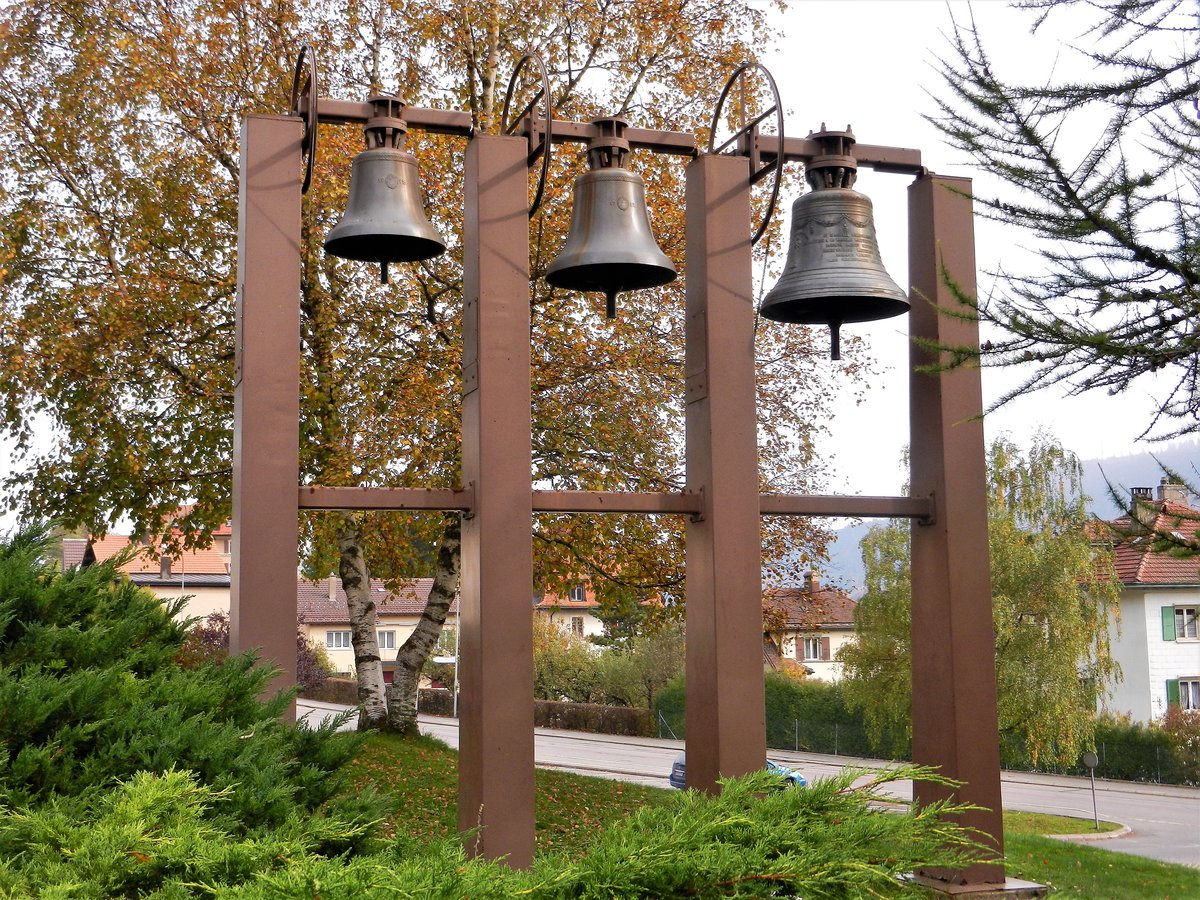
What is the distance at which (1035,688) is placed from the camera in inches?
985

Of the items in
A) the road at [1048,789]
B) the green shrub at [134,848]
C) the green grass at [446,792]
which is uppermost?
the green shrub at [134,848]

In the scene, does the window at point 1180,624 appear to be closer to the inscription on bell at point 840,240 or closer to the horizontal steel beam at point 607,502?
the horizontal steel beam at point 607,502

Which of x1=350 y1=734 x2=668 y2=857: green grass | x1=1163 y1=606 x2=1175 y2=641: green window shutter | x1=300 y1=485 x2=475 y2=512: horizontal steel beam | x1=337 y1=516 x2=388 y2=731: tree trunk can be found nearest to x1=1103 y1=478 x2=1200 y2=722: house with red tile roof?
x1=1163 y1=606 x2=1175 y2=641: green window shutter

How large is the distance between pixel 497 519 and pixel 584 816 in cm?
894

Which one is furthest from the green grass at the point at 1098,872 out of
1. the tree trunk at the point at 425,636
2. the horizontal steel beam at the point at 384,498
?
the horizontal steel beam at the point at 384,498

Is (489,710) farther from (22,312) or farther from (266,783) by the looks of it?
(22,312)

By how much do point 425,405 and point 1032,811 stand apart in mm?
18784

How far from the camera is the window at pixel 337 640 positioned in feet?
210

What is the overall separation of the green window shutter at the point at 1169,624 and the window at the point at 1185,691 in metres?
1.49

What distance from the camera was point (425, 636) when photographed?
16.3 m

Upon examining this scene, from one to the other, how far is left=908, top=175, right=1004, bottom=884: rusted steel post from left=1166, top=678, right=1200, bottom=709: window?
3851 centimetres

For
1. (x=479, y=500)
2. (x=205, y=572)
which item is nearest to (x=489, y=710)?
(x=479, y=500)

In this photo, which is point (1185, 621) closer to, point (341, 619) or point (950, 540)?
point (950, 540)

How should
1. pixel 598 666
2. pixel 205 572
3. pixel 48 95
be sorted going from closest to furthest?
pixel 48 95 < pixel 598 666 < pixel 205 572
